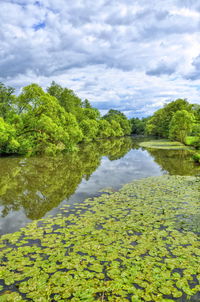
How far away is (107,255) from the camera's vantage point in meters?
7.91

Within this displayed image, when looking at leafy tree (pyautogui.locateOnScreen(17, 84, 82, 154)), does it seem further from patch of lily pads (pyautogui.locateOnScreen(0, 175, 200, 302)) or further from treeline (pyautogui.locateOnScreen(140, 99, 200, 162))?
patch of lily pads (pyautogui.locateOnScreen(0, 175, 200, 302))

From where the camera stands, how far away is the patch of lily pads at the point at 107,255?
20.1 feet

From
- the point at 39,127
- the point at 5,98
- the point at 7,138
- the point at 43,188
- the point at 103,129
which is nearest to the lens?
the point at 43,188

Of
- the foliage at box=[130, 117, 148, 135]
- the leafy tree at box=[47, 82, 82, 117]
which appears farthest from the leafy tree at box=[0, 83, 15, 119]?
the foliage at box=[130, 117, 148, 135]

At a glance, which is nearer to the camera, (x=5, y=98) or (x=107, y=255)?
(x=107, y=255)

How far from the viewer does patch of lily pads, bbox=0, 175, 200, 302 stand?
6113mm

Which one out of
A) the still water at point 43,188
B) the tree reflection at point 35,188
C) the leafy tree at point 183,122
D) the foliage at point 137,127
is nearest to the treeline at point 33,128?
the still water at point 43,188

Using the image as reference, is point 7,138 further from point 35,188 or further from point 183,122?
point 183,122

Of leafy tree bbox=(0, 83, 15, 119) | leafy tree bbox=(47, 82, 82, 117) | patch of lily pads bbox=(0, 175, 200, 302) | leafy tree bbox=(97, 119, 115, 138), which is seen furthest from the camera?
leafy tree bbox=(97, 119, 115, 138)

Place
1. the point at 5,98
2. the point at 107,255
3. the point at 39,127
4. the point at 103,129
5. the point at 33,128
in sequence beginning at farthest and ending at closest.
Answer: the point at 103,129 → the point at 5,98 → the point at 33,128 → the point at 39,127 → the point at 107,255

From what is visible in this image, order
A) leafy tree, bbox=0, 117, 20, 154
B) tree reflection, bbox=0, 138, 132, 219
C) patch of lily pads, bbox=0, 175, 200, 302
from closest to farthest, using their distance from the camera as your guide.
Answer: patch of lily pads, bbox=0, 175, 200, 302 < tree reflection, bbox=0, 138, 132, 219 < leafy tree, bbox=0, 117, 20, 154

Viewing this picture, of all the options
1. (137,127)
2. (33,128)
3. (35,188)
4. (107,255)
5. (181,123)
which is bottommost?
(107,255)

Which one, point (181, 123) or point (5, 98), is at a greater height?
point (5, 98)

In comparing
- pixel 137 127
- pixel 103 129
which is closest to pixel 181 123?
pixel 103 129
